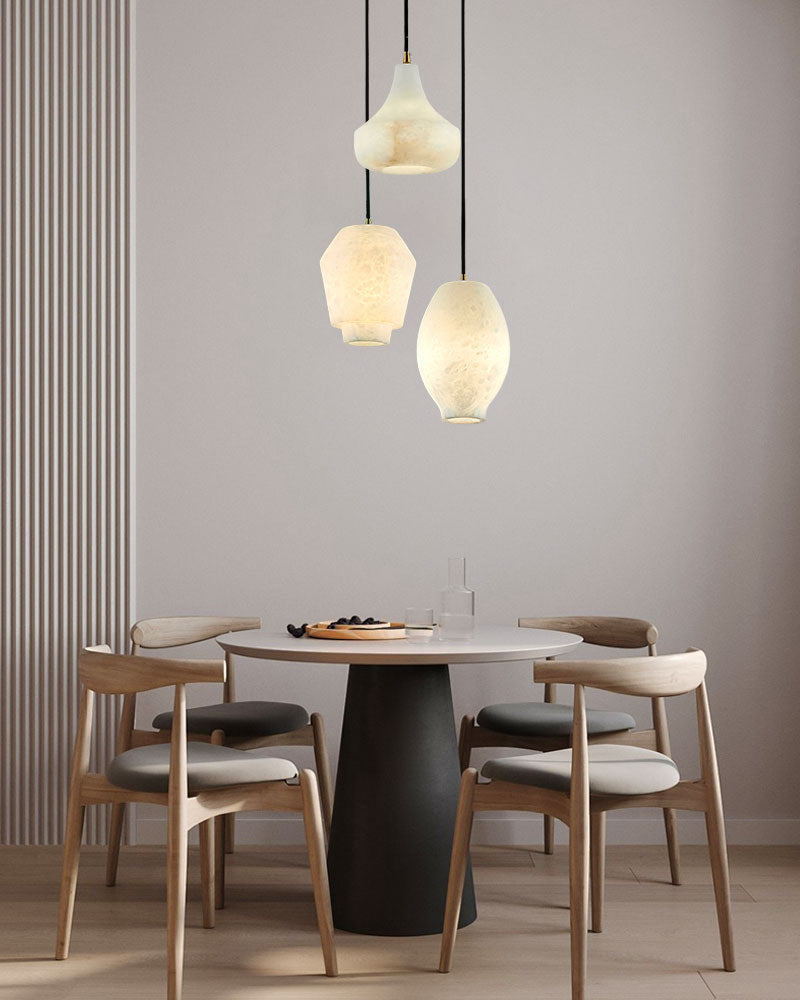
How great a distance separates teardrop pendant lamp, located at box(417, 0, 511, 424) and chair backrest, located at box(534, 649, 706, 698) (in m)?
0.77

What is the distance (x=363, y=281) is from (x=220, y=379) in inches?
43.6

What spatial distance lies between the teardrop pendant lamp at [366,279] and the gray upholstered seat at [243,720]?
3.52 feet

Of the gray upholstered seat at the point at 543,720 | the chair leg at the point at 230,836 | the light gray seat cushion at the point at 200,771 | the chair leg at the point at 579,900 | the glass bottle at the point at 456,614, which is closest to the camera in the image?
the chair leg at the point at 579,900

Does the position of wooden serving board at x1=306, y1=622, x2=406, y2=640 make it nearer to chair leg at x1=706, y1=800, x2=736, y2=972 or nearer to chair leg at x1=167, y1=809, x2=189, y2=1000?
chair leg at x1=167, y1=809, x2=189, y2=1000

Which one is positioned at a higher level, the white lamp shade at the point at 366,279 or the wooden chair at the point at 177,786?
the white lamp shade at the point at 366,279

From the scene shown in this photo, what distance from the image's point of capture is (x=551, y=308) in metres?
3.75

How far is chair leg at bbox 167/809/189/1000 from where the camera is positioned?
7.43 ft

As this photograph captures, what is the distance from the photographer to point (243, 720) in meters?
3.03

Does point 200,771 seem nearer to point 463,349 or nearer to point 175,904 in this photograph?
point 175,904

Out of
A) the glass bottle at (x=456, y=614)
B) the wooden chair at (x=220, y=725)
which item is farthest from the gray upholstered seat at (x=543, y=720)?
the wooden chair at (x=220, y=725)

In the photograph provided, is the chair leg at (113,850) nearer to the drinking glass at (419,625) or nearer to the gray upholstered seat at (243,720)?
the gray upholstered seat at (243,720)

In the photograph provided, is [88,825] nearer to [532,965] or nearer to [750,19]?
[532,965]

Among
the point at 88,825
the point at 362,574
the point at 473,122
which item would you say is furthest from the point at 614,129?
the point at 88,825

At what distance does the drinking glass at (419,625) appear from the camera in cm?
280
